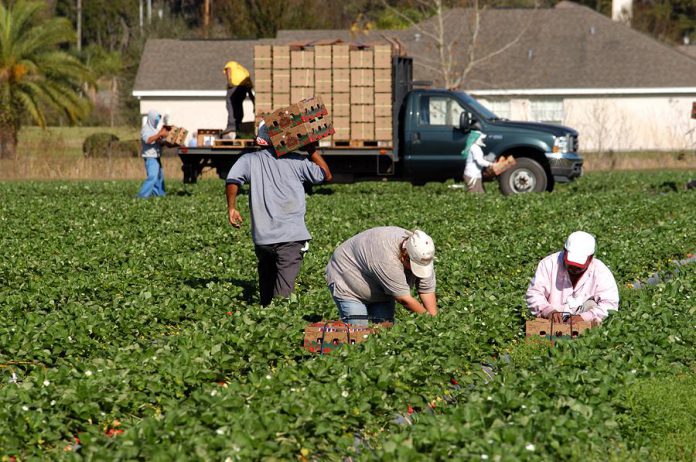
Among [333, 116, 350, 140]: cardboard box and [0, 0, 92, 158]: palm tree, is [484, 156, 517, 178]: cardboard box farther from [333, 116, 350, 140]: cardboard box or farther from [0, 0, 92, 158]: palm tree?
[0, 0, 92, 158]: palm tree

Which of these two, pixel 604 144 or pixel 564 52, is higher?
A: pixel 564 52

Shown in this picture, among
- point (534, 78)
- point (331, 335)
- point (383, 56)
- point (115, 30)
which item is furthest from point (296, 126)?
point (115, 30)

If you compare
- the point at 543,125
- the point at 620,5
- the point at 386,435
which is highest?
the point at 620,5

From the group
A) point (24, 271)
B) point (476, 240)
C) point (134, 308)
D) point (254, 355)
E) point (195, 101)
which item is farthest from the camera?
point (195, 101)

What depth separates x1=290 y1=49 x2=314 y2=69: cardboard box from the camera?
2442 cm

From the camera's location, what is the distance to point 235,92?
24.5 meters

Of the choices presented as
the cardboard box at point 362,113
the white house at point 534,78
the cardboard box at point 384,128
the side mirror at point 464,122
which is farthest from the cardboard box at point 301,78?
the white house at point 534,78

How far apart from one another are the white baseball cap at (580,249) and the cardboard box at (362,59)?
15387mm

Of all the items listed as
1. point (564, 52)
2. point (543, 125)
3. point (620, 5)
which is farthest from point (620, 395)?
point (620, 5)

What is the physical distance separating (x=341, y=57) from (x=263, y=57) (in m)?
1.60

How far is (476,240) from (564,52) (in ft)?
110

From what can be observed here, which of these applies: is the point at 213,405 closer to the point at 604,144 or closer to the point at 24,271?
the point at 24,271

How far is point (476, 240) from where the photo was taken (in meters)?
16.7

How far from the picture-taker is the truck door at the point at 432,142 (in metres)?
24.6
